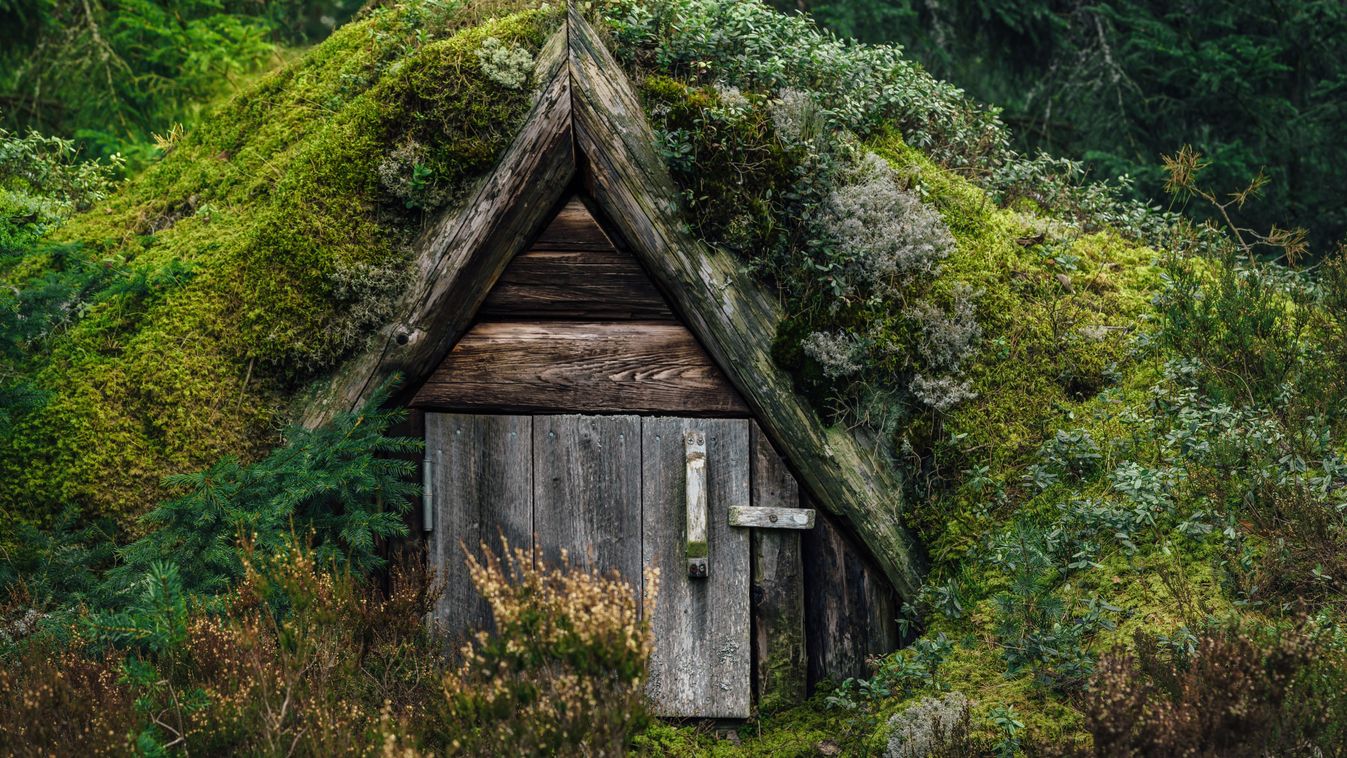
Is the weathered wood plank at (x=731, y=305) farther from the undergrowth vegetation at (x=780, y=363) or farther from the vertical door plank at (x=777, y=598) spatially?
the vertical door plank at (x=777, y=598)

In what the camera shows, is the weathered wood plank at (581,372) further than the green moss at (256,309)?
Yes

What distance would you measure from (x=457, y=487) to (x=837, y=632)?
2.48 metres

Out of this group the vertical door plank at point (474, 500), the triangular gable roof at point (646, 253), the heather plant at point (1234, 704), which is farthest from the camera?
the vertical door plank at point (474, 500)

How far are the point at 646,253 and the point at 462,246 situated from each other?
1.08 m

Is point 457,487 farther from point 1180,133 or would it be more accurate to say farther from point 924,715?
point 1180,133

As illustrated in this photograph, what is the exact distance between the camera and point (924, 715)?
513 centimetres

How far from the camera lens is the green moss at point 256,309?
19.8ft

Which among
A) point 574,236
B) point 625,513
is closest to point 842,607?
point 625,513

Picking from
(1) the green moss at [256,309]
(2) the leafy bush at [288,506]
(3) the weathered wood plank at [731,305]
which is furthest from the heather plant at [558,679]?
(1) the green moss at [256,309]

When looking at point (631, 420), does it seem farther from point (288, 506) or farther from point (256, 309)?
point (256, 309)

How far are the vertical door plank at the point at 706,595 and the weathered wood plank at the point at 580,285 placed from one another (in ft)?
2.74

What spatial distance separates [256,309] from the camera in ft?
20.3

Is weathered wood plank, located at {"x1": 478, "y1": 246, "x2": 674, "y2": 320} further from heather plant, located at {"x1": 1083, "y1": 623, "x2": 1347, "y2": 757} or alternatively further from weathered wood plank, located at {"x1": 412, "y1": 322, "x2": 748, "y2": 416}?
heather plant, located at {"x1": 1083, "y1": 623, "x2": 1347, "y2": 757}

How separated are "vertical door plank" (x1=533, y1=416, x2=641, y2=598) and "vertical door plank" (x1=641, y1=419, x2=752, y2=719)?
0.15m
